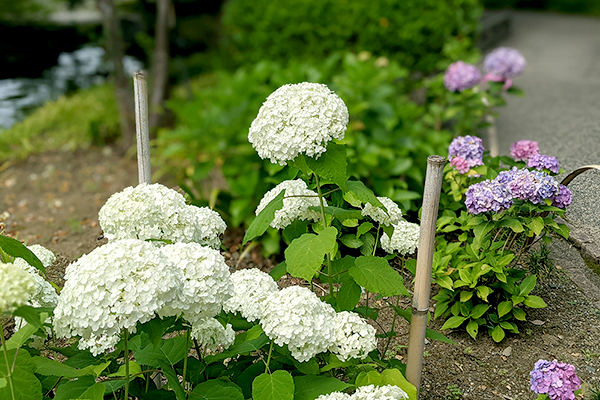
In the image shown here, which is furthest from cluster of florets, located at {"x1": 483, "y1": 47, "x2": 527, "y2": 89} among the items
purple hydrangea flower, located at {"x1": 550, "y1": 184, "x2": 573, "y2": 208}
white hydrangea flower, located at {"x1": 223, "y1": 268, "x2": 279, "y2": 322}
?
white hydrangea flower, located at {"x1": 223, "y1": 268, "x2": 279, "y2": 322}

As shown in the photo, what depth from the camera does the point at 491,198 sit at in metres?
2.16

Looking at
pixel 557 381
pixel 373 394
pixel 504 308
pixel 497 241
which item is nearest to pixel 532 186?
pixel 497 241

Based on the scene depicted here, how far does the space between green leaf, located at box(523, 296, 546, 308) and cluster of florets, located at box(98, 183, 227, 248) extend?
4.65 ft

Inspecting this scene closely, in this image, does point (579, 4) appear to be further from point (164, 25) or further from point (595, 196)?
point (595, 196)

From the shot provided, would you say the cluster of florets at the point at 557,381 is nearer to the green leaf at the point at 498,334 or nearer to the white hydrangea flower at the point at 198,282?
the green leaf at the point at 498,334

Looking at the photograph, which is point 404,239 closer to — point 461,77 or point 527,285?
point 527,285

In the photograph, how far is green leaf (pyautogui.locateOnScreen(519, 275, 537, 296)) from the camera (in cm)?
232

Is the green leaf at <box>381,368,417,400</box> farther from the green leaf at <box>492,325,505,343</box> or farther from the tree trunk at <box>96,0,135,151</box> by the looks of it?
the tree trunk at <box>96,0,135,151</box>

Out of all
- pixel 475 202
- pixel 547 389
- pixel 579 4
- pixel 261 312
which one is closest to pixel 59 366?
pixel 261 312

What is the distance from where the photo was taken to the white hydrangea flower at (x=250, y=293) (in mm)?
1589

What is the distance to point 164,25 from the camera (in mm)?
5711

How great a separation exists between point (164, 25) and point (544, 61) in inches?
174

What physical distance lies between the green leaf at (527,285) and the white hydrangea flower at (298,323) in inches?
45.9

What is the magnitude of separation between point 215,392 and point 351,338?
15.2 inches
